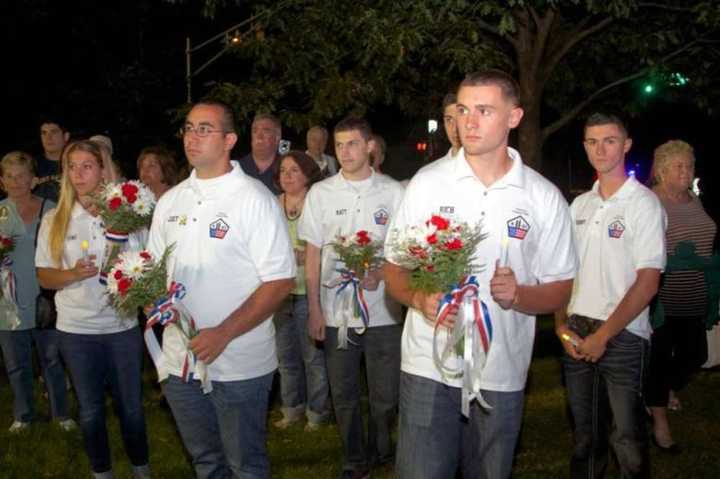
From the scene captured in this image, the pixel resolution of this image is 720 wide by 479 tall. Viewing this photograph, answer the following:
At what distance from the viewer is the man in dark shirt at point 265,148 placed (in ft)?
29.6

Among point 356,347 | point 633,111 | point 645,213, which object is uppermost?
point 633,111

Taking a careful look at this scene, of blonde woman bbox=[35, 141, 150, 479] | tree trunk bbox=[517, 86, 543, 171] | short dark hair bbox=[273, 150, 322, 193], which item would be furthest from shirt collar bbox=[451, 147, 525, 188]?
tree trunk bbox=[517, 86, 543, 171]

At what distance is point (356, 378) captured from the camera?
6.76m

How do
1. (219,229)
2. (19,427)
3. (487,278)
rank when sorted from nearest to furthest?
(487,278), (219,229), (19,427)

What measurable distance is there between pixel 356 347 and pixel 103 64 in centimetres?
1752

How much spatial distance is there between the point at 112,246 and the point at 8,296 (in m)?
2.88

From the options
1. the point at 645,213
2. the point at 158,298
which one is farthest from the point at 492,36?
the point at 158,298

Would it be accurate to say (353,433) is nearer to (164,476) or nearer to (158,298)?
(164,476)

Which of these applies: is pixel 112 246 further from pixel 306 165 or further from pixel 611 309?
pixel 611 309

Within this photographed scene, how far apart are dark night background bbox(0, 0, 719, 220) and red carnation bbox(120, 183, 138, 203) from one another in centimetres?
1409

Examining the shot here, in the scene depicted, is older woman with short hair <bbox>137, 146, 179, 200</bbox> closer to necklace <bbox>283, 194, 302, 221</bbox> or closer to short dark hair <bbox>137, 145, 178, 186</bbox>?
short dark hair <bbox>137, 145, 178, 186</bbox>

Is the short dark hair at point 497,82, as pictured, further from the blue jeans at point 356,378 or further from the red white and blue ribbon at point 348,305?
the blue jeans at point 356,378

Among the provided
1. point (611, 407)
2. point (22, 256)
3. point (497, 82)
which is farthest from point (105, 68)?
point (497, 82)

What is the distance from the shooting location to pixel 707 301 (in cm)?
820
